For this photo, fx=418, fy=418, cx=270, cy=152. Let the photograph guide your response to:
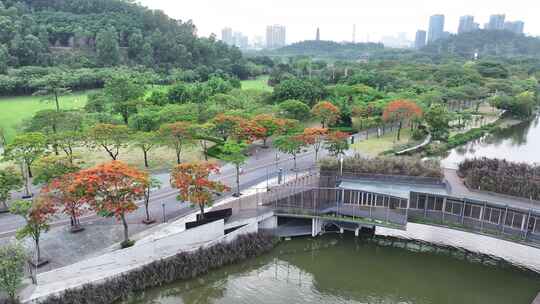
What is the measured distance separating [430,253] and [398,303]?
582 cm

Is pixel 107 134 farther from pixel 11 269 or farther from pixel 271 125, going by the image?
pixel 11 269

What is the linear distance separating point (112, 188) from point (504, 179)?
2407 centimetres

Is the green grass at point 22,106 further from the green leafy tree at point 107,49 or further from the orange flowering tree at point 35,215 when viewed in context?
the orange flowering tree at point 35,215

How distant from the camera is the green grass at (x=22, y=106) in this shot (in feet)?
161

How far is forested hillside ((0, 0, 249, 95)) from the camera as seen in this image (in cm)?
7788

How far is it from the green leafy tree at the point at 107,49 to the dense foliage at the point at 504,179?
8090 centimetres

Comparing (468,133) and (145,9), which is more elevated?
(145,9)

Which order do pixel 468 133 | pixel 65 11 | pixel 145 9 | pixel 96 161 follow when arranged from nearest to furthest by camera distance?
pixel 96 161 < pixel 468 133 < pixel 65 11 < pixel 145 9

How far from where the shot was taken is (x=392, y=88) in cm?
7781

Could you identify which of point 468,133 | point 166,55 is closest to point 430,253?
point 468,133

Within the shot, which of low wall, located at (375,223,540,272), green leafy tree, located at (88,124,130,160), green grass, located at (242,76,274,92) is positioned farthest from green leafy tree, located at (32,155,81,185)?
green grass, located at (242,76,274,92)

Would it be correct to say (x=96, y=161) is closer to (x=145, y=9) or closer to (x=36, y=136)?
(x=36, y=136)

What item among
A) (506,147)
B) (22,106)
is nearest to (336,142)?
(506,147)

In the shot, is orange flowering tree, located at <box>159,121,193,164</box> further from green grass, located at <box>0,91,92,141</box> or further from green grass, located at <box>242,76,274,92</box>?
green grass, located at <box>242,76,274,92</box>
